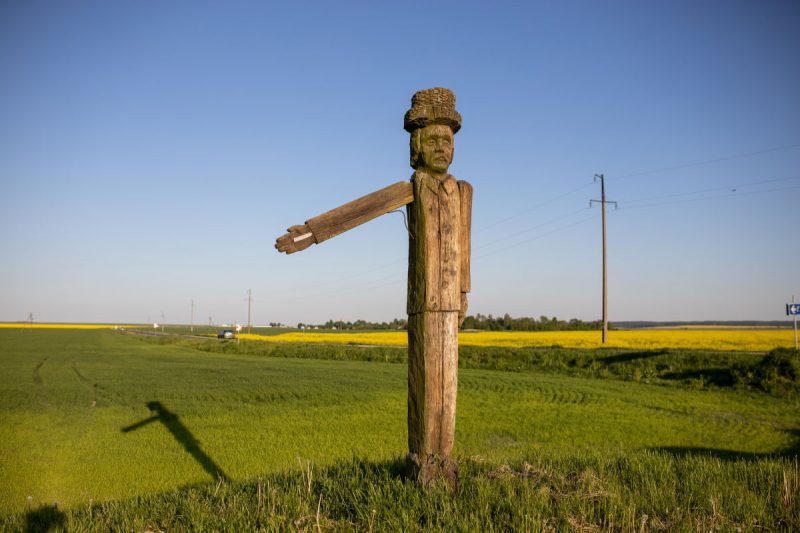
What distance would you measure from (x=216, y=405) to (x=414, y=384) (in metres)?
14.6

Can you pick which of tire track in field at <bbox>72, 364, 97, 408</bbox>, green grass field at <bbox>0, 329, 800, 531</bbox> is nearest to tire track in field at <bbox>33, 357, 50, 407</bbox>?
green grass field at <bbox>0, 329, 800, 531</bbox>

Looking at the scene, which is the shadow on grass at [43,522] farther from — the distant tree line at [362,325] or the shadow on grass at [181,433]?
the distant tree line at [362,325]

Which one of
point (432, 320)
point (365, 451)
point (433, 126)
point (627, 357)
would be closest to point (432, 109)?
point (433, 126)

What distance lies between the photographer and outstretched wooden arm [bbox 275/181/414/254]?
162 inches

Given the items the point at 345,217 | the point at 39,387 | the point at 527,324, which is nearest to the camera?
the point at 345,217

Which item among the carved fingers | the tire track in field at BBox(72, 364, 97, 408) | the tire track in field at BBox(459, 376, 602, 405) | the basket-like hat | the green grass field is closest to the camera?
the green grass field

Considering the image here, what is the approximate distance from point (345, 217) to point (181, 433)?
36.7ft

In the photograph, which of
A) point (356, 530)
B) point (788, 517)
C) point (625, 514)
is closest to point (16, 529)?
point (356, 530)

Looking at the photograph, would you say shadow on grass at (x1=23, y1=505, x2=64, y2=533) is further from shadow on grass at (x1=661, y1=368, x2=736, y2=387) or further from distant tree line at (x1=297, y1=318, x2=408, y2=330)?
distant tree line at (x1=297, y1=318, x2=408, y2=330)

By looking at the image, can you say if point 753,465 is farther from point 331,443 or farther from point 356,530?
point 331,443

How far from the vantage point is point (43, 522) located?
163 inches

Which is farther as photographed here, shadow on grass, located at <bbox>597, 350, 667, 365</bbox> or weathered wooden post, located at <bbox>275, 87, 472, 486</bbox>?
shadow on grass, located at <bbox>597, 350, 667, 365</bbox>

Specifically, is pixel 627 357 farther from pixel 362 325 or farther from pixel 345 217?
pixel 362 325

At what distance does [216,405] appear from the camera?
16969 mm
